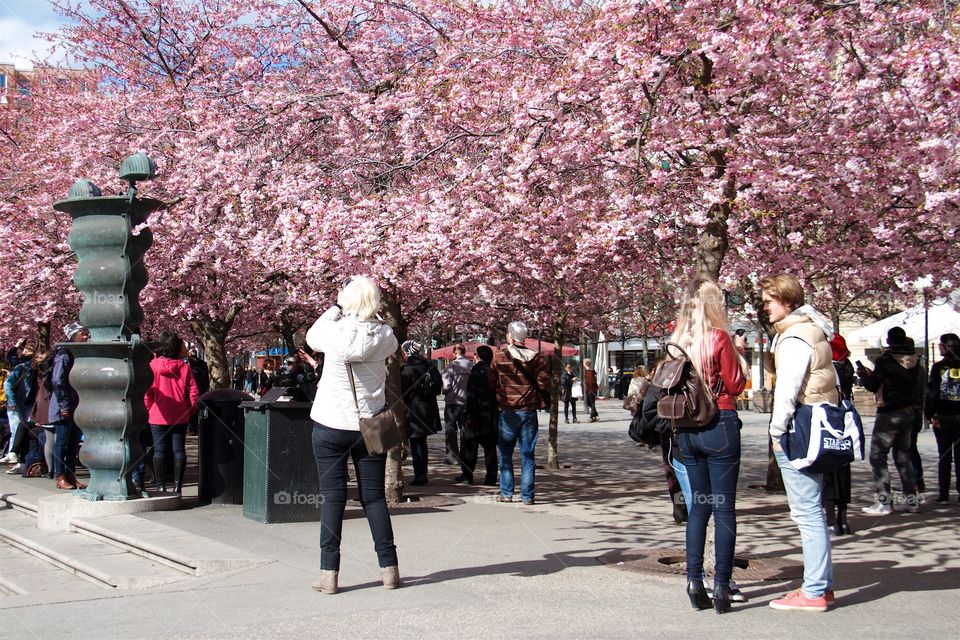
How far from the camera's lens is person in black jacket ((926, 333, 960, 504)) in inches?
410

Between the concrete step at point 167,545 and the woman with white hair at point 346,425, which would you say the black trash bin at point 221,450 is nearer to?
the concrete step at point 167,545

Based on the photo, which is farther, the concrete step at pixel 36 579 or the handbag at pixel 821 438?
the concrete step at pixel 36 579

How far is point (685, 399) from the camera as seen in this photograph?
18.3 ft

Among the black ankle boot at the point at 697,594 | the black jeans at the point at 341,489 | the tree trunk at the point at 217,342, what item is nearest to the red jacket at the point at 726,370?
the black ankle boot at the point at 697,594

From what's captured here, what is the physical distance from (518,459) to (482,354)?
388 centimetres

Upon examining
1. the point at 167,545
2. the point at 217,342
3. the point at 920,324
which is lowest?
the point at 167,545

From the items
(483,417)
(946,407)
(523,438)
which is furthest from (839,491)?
(483,417)

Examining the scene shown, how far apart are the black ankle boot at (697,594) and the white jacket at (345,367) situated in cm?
208

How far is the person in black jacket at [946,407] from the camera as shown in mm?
10422

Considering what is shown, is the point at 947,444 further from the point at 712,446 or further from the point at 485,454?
the point at 712,446

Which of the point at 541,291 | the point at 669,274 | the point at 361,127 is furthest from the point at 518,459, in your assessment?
the point at 361,127

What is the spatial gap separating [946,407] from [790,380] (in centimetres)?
610

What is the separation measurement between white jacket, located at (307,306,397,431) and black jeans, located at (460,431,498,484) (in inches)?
245

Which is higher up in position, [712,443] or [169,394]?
[169,394]
